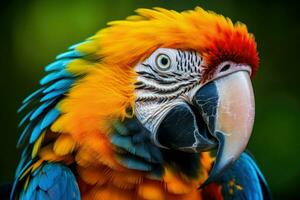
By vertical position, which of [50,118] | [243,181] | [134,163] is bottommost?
[243,181]

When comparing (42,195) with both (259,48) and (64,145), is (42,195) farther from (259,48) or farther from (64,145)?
(259,48)

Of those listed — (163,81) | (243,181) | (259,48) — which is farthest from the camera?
(259,48)

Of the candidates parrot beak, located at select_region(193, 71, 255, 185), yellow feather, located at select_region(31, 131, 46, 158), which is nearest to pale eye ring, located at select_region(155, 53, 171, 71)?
parrot beak, located at select_region(193, 71, 255, 185)

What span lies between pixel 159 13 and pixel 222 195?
0.56 m

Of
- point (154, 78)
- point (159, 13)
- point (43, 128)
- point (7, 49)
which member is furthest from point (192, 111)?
point (7, 49)

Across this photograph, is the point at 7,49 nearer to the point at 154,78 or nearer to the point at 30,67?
the point at 30,67

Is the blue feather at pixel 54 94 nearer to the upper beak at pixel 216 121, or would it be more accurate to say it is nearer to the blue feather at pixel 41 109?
the blue feather at pixel 41 109

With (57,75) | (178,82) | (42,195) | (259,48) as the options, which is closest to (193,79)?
(178,82)

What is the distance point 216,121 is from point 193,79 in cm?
14

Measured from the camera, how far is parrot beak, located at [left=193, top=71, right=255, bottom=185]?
4.74 ft

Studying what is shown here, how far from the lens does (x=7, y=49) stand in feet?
9.09

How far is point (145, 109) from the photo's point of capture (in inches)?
60.6

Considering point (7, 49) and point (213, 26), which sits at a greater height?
point (213, 26)

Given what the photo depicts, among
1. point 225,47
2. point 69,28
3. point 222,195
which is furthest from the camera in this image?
point 69,28
